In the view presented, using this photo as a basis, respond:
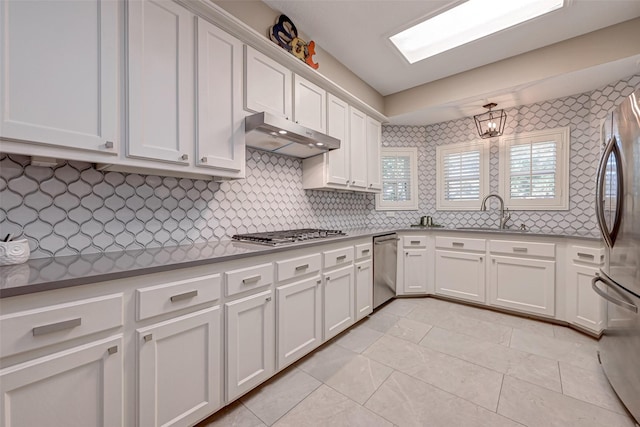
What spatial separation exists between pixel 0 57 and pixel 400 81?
358 centimetres

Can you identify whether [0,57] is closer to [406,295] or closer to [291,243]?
[291,243]

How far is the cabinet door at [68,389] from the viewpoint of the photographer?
891 millimetres

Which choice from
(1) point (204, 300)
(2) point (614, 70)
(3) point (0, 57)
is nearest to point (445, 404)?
(1) point (204, 300)

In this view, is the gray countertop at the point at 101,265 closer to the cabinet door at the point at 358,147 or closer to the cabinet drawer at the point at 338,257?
the cabinet drawer at the point at 338,257

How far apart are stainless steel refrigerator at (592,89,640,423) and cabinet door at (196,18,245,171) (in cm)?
240

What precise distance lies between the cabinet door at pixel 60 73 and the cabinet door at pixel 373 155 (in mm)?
2666

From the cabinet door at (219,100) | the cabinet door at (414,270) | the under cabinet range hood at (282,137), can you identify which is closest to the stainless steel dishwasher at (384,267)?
the cabinet door at (414,270)

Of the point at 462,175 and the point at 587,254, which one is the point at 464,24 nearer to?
the point at 462,175

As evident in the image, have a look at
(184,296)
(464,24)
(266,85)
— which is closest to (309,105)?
(266,85)

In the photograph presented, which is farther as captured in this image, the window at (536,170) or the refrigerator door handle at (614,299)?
the window at (536,170)

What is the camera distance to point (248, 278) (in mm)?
1592

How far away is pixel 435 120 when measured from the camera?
3.92 meters

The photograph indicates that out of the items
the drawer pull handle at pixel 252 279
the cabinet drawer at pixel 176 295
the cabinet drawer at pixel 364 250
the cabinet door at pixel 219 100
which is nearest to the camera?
the cabinet drawer at pixel 176 295

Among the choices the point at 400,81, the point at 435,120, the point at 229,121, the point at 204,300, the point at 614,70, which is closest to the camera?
the point at 204,300
